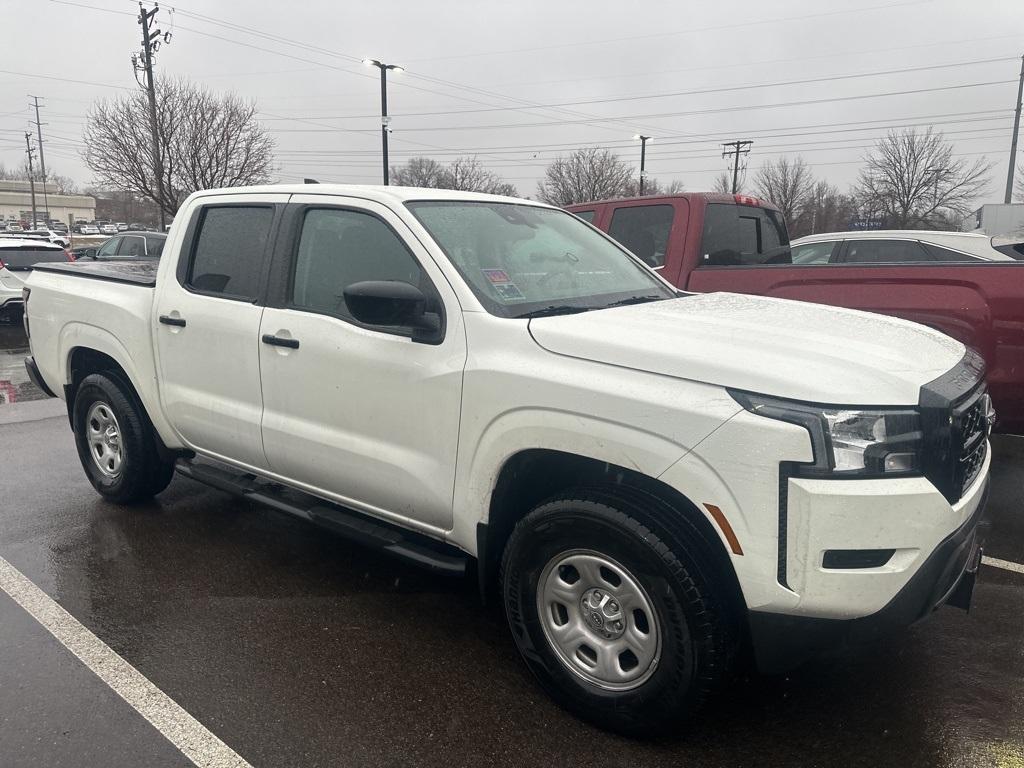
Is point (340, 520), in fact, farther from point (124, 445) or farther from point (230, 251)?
point (124, 445)

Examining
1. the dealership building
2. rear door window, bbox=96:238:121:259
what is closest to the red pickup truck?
rear door window, bbox=96:238:121:259

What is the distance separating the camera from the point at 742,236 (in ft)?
21.0

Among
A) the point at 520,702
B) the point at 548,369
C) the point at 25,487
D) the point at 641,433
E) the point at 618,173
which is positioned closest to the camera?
the point at 641,433

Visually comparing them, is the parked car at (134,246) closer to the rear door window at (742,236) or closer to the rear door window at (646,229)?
the rear door window at (646,229)

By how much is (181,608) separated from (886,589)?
10.1 feet

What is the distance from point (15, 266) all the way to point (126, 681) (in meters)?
14.0

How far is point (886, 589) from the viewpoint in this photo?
7.33ft

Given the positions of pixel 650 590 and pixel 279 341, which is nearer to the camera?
pixel 650 590

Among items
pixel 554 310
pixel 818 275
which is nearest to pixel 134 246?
pixel 818 275

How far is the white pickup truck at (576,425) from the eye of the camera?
7.32ft

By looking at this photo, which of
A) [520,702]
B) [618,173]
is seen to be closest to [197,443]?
[520,702]

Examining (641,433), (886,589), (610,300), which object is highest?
(610,300)

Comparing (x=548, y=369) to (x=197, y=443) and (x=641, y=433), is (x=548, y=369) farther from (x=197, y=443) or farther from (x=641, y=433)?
(x=197, y=443)

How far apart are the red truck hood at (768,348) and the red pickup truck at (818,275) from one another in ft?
4.76
